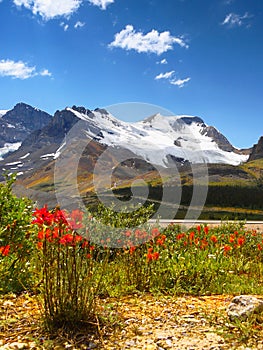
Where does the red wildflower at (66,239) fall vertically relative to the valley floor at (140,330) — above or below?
above

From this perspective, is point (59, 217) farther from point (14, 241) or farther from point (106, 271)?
point (106, 271)

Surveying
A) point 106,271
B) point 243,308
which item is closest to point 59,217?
point 243,308

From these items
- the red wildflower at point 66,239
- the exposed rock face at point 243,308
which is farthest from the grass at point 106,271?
the exposed rock face at point 243,308

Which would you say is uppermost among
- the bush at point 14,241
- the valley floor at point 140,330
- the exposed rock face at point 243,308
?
the bush at point 14,241

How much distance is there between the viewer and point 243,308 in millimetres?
4961

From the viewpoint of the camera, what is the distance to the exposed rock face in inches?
192

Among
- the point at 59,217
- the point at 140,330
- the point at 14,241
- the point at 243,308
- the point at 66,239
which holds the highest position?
the point at 59,217

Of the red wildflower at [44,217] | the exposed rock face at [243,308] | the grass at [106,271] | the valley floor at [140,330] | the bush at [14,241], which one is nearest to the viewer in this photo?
the valley floor at [140,330]

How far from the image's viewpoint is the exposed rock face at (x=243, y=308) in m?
4.88

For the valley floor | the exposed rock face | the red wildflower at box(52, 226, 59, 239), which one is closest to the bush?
the valley floor

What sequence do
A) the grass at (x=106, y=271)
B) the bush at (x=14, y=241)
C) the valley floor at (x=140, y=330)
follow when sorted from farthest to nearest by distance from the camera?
the bush at (x=14, y=241)
the grass at (x=106, y=271)
the valley floor at (x=140, y=330)

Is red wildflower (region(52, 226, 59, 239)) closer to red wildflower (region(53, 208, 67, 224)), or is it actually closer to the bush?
red wildflower (region(53, 208, 67, 224))

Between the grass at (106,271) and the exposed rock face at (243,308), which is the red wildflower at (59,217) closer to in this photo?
the grass at (106,271)

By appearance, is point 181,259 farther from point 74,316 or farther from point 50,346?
point 50,346
